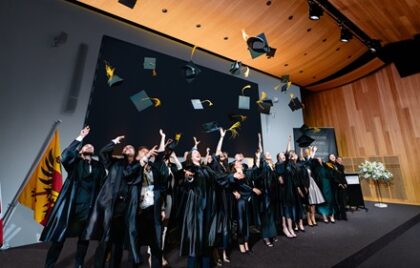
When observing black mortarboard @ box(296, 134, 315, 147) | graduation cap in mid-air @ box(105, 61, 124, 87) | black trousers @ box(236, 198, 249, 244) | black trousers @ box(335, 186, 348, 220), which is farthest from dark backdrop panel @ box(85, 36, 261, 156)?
black trousers @ box(335, 186, 348, 220)

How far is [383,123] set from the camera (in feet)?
21.9

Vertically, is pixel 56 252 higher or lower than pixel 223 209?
lower

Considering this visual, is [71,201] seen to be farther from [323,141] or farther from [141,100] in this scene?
[323,141]

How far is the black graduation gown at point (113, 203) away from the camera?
1.94 metres

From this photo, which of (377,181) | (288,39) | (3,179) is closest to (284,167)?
(288,39)

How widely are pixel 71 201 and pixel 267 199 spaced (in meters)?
2.51

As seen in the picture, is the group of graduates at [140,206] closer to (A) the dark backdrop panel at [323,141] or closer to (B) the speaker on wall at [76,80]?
(B) the speaker on wall at [76,80]

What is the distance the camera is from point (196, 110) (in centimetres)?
504

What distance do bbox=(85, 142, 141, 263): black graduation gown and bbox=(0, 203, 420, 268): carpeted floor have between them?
0.77 m

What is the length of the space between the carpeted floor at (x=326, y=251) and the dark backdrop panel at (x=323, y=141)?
3240 millimetres

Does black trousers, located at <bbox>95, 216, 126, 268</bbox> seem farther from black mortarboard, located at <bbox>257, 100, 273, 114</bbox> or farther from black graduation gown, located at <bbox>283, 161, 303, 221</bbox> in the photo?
black mortarboard, located at <bbox>257, 100, 273, 114</bbox>

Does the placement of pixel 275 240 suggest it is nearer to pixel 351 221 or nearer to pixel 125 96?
pixel 351 221

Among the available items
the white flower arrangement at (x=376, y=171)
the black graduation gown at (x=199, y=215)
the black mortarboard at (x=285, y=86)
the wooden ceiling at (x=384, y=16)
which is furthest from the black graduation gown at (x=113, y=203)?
the white flower arrangement at (x=376, y=171)

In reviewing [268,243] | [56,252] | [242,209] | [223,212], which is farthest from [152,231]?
[268,243]
